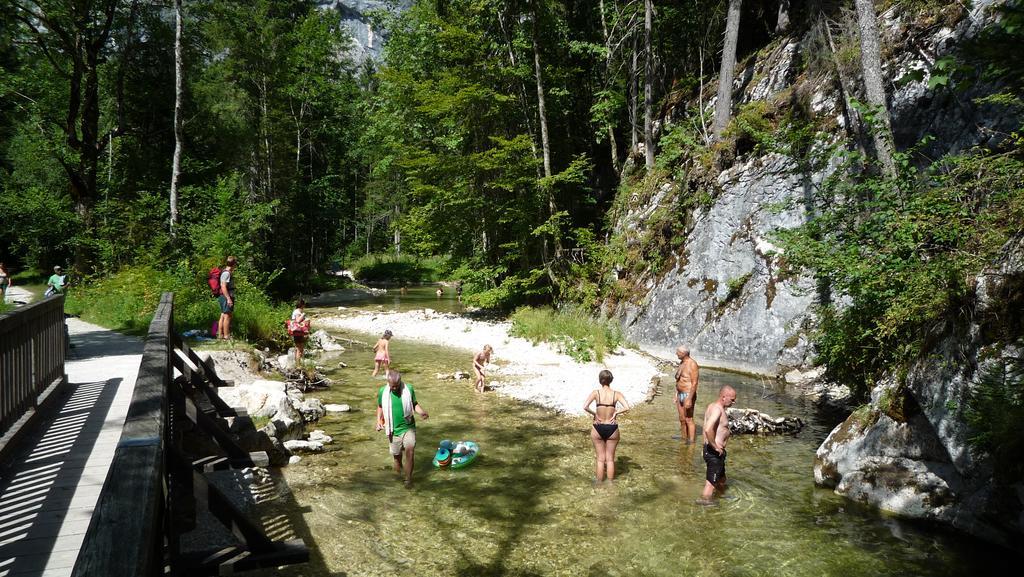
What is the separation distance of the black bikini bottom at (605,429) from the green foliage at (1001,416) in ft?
14.8

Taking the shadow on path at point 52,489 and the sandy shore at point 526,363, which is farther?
the sandy shore at point 526,363

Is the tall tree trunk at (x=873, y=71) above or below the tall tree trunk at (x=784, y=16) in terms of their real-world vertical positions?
below

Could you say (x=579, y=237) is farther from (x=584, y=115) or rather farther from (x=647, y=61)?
(x=584, y=115)

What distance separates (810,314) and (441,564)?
1273 centimetres

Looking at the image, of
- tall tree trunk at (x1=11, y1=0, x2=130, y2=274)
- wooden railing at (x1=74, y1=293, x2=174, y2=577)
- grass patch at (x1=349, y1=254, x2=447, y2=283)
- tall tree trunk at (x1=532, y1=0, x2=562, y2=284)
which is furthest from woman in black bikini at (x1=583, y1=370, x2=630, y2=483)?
grass patch at (x1=349, y1=254, x2=447, y2=283)

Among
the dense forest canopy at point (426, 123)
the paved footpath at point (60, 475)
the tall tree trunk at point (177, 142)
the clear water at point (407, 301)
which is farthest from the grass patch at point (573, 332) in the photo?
the tall tree trunk at point (177, 142)

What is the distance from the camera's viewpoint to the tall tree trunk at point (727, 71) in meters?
19.4

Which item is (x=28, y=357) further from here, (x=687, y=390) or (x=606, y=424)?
(x=687, y=390)

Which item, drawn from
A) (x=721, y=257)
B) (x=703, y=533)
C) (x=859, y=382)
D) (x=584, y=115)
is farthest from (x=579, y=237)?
(x=703, y=533)

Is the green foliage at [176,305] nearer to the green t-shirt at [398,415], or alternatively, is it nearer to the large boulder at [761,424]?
the green t-shirt at [398,415]

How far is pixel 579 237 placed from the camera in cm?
2414

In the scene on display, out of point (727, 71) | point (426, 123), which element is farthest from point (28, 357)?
point (426, 123)

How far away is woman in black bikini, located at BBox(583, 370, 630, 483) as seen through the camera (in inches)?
354

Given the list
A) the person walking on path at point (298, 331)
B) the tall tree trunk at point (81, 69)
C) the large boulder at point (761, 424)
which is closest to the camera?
the large boulder at point (761, 424)
